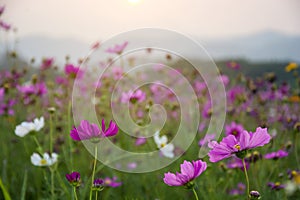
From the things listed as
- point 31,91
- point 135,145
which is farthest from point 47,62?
point 135,145

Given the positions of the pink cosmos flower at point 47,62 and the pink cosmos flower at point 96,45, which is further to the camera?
the pink cosmos flower at point 47,62

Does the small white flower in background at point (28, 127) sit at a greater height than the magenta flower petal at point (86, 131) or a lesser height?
lesser

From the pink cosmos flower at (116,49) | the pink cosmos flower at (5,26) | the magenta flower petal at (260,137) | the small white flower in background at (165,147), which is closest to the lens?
the magenta flower petal at (260,137)

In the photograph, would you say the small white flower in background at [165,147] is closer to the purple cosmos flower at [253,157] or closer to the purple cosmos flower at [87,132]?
the purple cosmos flower at [253,157]

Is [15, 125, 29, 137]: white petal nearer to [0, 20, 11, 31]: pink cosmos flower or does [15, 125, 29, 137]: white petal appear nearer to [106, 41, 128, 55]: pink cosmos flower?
[106, 41, 128, 55]: pink cosmos flower

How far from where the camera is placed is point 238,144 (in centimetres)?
54

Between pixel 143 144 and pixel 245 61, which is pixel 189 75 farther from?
pixel 245 61

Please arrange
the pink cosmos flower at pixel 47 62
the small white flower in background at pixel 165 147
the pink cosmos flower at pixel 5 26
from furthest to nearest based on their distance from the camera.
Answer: the pink cosmos flower at pixel 5 26 < the pink cosmos flower at pixel 47 62 < the small white flower in background at pixel 165 147

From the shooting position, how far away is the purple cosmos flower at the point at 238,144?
0.52m

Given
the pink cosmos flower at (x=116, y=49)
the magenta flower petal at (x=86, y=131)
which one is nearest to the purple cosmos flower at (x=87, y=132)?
the magenta flower petal at (x=86, y=131)

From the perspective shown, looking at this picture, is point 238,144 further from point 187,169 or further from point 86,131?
point 86,131

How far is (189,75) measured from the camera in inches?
77.1

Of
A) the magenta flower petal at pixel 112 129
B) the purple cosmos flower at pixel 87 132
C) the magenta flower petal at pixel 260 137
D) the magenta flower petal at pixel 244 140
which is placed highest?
the magenta flower petal at pixel 260 137

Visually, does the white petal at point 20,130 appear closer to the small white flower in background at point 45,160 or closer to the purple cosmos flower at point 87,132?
the small white flower in background at point 45,160
